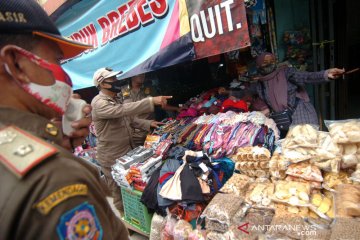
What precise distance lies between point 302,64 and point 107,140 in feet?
10.9

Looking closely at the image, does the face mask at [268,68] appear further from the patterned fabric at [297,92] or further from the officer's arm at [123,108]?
the officer's arm at [123,108]

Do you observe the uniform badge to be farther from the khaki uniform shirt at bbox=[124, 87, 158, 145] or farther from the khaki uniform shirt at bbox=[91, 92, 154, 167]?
the khaki uniform shirt at bbox=[91, 92, 154, 167]

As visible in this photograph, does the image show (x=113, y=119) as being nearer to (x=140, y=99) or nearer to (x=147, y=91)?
(x=140, y=99)

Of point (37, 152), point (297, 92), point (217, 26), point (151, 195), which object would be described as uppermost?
point (217, 26)

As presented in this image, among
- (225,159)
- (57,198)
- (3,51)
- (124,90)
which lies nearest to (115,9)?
(124,90)

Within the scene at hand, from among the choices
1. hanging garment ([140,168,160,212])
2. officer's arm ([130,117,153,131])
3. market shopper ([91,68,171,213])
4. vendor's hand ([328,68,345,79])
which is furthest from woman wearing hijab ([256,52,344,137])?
officer's arm ([130,117,153,131])

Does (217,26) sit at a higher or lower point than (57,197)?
higher

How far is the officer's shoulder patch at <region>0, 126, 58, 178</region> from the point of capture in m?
0.65

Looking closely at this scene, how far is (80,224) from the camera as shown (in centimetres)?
68

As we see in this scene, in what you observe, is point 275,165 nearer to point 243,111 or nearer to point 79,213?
point 243,111

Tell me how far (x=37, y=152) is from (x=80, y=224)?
0.75 ft

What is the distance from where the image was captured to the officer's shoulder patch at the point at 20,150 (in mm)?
655

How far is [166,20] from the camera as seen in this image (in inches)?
118

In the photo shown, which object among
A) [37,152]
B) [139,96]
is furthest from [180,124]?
[37,152]
